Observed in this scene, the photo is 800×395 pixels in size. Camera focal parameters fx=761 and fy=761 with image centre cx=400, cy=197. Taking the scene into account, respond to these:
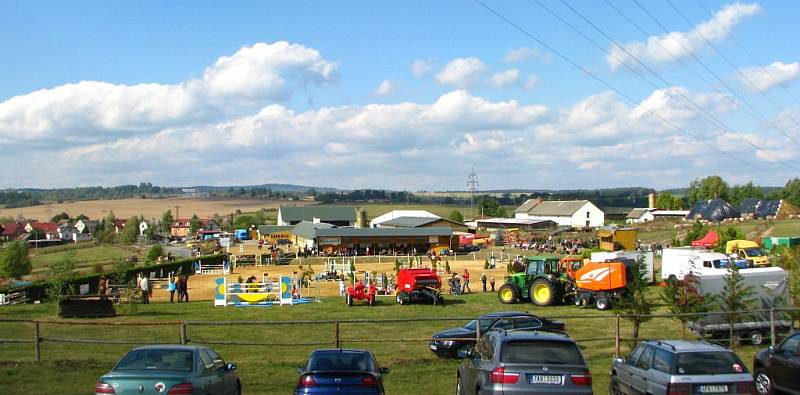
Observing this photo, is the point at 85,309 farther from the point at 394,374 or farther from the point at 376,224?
the point at 376,224

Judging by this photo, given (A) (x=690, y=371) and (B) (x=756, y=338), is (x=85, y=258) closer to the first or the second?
(B) (x=756, y=338)

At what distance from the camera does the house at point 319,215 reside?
466 ft

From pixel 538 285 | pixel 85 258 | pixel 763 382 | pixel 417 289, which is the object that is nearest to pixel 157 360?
pixel 763 382

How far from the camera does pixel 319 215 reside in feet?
469

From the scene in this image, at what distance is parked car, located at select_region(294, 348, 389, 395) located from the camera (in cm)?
1188

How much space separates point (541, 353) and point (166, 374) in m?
5.73

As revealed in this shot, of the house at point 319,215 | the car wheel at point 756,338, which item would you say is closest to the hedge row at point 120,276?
the car wheel at point 756,338

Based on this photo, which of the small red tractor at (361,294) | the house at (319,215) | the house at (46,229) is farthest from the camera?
the house at (46,229)

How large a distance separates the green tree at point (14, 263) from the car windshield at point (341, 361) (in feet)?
189

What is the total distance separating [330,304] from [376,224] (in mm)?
88849

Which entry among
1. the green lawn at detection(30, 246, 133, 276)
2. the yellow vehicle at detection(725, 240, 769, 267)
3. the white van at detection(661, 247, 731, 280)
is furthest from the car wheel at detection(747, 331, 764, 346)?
the green lawn at detection(30, 246, 133, 276)

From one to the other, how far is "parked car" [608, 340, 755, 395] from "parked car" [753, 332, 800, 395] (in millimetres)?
2418

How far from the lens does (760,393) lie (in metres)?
15.1

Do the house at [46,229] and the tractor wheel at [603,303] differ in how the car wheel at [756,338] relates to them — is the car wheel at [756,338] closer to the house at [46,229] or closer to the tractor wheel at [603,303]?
the tractor wheel at [603,303]
